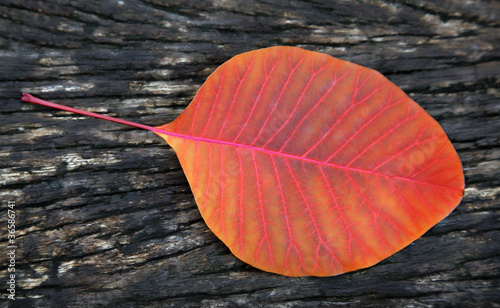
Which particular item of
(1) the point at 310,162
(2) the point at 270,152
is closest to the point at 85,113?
(2) the point at 270,152

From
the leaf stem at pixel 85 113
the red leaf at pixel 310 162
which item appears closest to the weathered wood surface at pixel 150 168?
the leaf stem at pixel 85 113

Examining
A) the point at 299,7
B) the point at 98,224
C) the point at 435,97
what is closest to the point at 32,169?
the point at 98,224

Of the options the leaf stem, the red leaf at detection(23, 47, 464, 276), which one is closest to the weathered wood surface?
the leaf stem

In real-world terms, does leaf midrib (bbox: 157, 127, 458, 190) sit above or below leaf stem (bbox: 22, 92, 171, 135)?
below

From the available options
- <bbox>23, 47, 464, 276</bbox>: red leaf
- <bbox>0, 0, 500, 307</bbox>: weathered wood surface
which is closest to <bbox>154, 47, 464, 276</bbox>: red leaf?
<bbox>23, 47, 464, 276</bbox>: red leaf

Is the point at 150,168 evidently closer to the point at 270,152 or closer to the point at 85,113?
the point at 85,113

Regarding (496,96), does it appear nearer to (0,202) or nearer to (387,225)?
(387,225)

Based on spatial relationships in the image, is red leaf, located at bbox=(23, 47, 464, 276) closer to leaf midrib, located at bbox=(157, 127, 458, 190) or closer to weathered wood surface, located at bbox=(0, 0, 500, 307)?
leaf midrib, located at bbox=(157, 127, 458, 190)

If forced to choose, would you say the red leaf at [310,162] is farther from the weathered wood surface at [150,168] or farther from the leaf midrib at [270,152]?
the weathered wood surface at [150,168]
